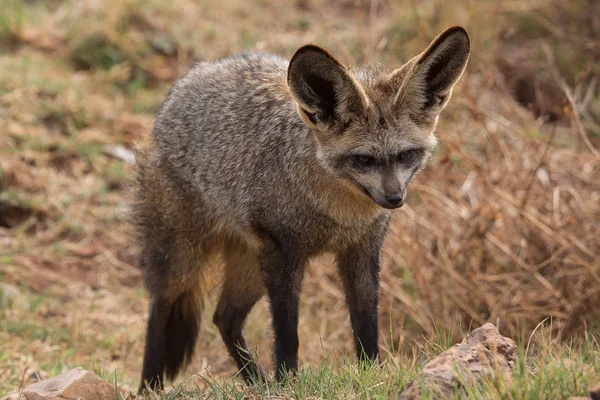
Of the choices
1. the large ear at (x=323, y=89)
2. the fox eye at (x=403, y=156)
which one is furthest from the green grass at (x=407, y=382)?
the large ear at (x=323, y=89)

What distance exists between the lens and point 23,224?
8.57m

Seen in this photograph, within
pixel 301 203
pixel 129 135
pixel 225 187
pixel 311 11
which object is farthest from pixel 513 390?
pixel 311 11

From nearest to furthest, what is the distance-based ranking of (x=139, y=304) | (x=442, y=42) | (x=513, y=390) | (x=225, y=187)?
(x=513, y=390), (x=442, y=42), (x=225, y=187), (x=139, y=304)

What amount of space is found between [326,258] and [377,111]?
2.90 m

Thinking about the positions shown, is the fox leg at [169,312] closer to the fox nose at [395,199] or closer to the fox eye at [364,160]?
the fox eye at [364,160]

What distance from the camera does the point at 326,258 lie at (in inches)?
284

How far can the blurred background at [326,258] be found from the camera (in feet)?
22.1

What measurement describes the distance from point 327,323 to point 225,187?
2735 millimetres

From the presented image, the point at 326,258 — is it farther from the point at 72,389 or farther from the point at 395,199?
the point at 72,389

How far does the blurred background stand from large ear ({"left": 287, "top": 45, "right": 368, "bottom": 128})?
1.14 meters

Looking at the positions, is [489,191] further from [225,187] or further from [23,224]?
[23,224]

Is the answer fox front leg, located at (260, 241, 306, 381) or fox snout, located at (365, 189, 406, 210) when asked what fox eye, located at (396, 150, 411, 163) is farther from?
fox front leg, located at (260, 241, 306, 381)

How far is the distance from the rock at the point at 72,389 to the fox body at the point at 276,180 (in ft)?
2.57

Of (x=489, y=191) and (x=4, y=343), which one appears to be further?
(x=489, y=191)
